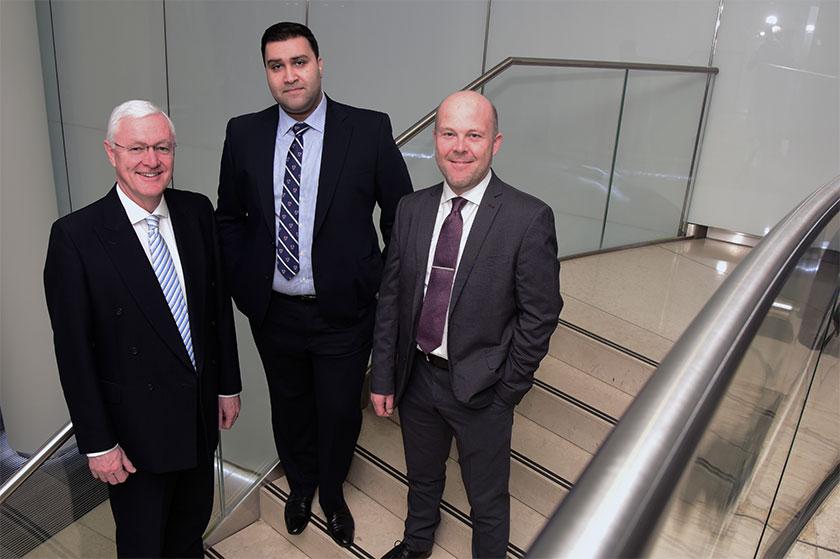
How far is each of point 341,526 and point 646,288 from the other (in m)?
2.43

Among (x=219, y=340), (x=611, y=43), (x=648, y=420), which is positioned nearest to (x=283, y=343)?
(x=219, y=340)

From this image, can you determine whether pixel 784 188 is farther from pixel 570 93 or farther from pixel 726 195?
pixel 570 93

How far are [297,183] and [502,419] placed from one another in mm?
1010

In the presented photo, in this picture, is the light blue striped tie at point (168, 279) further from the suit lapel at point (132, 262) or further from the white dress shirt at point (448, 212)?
the white dress shirt at point (448, 212)

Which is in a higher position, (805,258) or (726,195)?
(805,258)

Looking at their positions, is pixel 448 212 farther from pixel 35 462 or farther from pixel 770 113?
pixel 770 113

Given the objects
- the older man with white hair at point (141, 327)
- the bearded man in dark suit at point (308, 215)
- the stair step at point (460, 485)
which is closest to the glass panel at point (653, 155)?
the stair step at point (460, 485)

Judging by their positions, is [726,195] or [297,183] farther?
[726,195]

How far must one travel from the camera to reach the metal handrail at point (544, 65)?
3.04m

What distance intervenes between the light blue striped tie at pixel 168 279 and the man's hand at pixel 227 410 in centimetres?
31

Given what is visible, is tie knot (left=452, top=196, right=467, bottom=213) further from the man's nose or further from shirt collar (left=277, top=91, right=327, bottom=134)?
the man's nose

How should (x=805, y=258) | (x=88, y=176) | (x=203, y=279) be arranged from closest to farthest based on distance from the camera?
1. (x=805, y=258)
2. (x=203, y=279)
3. (x=88, y=176)

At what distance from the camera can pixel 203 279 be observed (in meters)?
2.02

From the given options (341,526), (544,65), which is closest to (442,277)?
(341,526)
